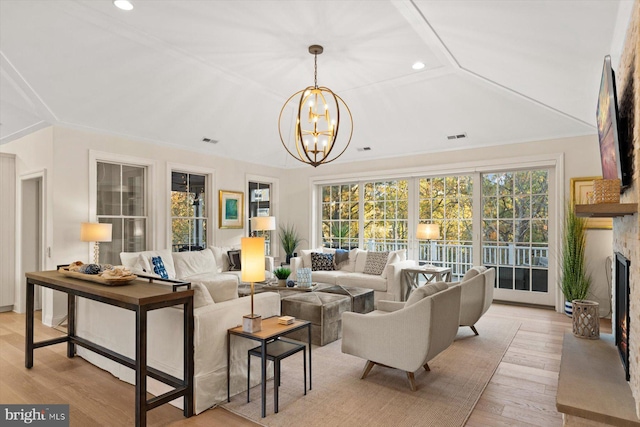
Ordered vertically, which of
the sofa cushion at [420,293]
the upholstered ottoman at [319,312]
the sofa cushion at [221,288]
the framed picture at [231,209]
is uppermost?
the framed picture at [231,209]

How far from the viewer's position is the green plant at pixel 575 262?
16.4 ft

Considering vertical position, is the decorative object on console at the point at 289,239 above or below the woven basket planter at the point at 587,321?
above

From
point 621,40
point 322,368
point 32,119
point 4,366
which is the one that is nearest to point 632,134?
point 621,40

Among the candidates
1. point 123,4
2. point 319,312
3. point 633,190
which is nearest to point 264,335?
point 319,312

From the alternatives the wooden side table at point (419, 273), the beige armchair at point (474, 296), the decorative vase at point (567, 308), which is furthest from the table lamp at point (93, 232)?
the decorative vase at point (567, 308)

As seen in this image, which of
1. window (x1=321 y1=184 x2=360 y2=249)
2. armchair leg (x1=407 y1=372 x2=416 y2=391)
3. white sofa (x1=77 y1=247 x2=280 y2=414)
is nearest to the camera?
white sofa (x1=77 y1=247 x2=280 y2=414)

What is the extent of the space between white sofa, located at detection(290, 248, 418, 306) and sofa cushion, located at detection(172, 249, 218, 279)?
4.77 feet

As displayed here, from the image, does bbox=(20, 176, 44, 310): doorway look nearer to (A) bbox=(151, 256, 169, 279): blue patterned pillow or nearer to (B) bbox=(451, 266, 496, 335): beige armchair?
(A) bbox=(151, 256, 169, 279): blue patterned pillow

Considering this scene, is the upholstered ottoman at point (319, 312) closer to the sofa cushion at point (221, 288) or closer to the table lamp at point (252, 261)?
the sofa cushion at point (221, 288)

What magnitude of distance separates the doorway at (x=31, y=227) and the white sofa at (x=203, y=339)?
10.6 feet

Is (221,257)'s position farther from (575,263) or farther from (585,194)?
(585,194)

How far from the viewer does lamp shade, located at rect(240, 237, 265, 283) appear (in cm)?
287

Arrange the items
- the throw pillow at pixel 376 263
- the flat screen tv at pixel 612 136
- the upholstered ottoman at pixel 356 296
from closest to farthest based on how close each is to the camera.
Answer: the flat screen tv at pixel 612 136 → the upholstered ottoman at pixel 356 296 → the throw pillow at pixel 376 263

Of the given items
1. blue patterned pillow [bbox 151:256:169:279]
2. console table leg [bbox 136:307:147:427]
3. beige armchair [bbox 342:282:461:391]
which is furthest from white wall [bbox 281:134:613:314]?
console table leg [bbox 136:307:147:427]
